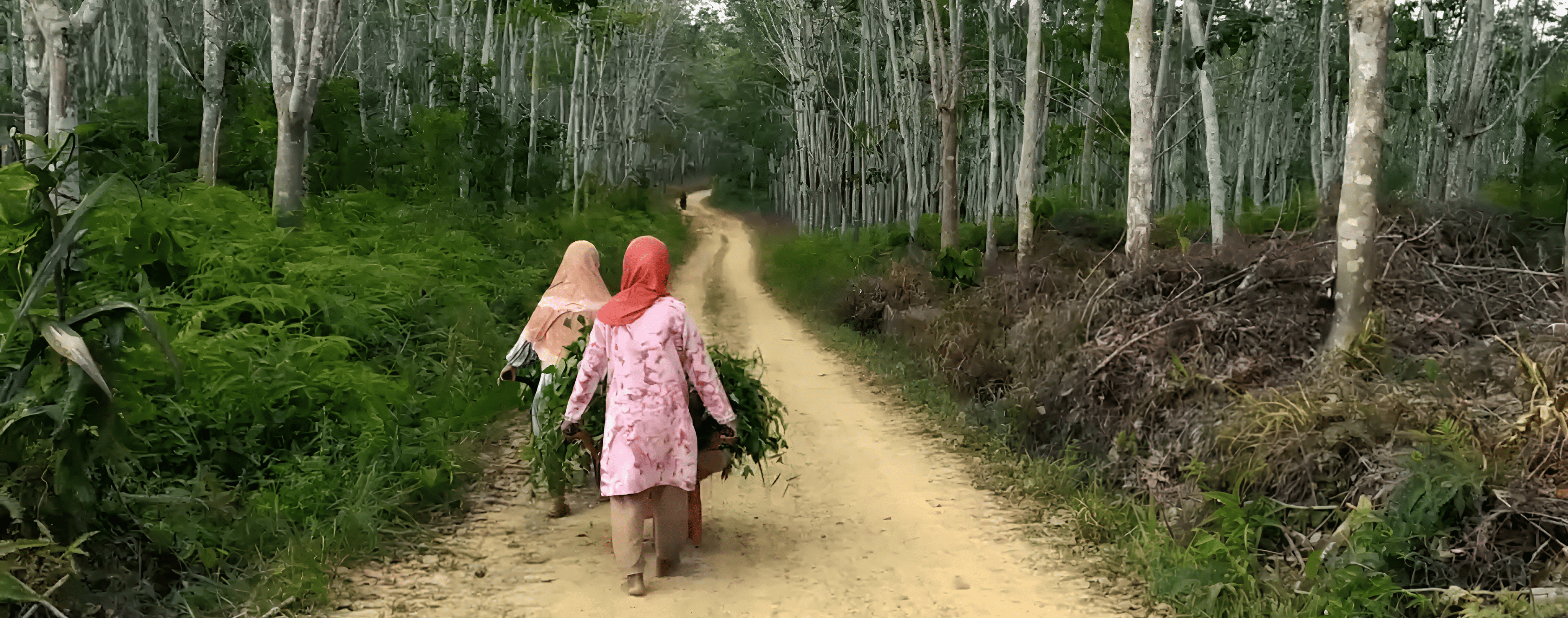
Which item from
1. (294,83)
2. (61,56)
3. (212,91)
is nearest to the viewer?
(61,56)

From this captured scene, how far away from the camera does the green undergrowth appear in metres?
3.58

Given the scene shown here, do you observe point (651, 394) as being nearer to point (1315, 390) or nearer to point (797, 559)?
point (797, 559)

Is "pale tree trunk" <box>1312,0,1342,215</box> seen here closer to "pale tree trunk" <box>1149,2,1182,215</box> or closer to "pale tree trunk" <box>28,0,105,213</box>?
"pale tree trunk" <box>1149,2,1182,215</box>

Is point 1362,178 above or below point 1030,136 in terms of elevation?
below

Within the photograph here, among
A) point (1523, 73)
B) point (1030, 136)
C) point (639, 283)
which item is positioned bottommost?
point (639, 283)

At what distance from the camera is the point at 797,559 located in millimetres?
5273

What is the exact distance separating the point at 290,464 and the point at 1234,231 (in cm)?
909

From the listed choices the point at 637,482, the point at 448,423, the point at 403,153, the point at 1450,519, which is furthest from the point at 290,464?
the point at 403,153

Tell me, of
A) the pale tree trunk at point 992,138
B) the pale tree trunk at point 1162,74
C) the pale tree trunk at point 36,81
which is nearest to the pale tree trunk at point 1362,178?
the pale tree trunk at point 1162,74

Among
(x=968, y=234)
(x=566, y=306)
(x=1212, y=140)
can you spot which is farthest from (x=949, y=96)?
(x=566, y=306)

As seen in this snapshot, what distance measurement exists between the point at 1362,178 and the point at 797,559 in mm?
3910

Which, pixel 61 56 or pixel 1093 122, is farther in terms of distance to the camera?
pixel 1093 122

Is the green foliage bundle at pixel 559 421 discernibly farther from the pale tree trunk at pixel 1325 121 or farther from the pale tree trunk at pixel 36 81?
the pale tree trunk at pixel 1325 121

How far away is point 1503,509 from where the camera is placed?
401cm
